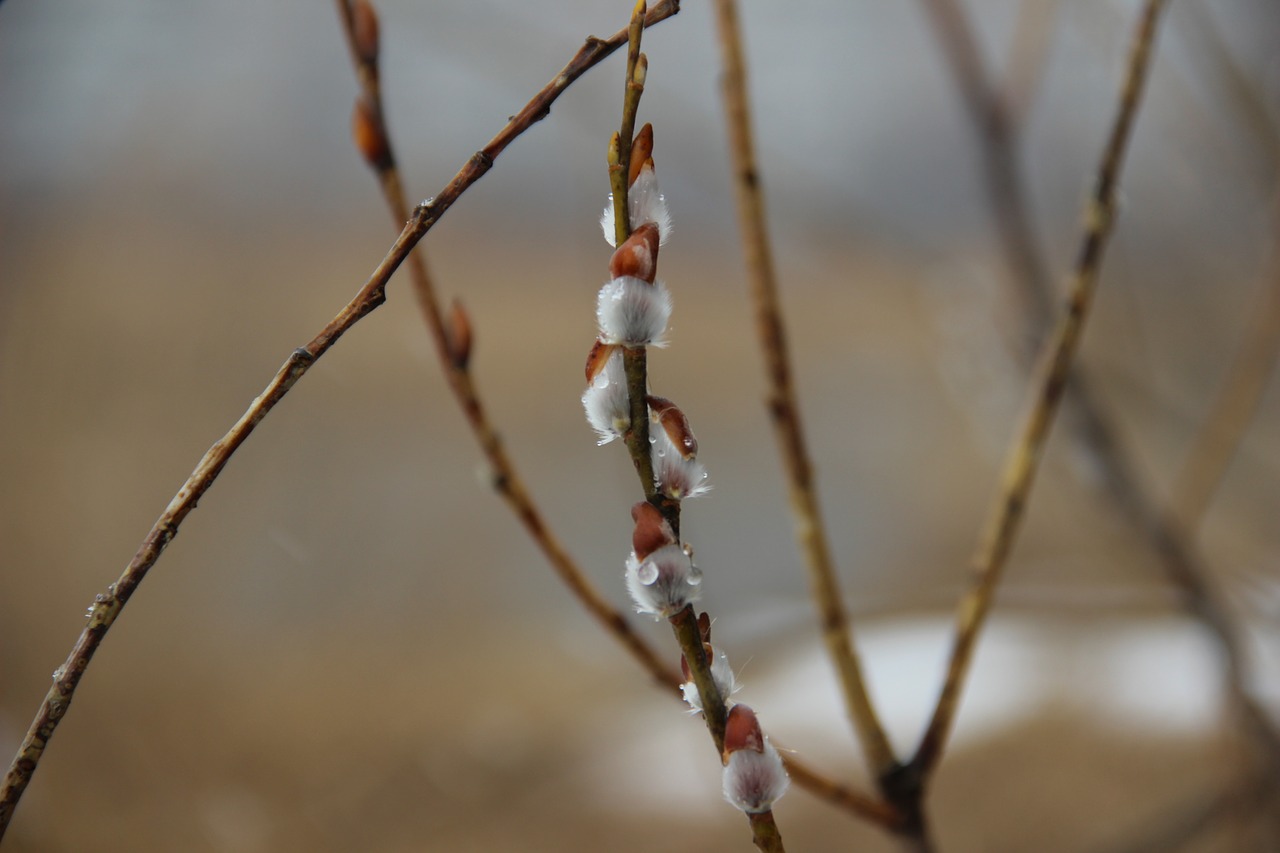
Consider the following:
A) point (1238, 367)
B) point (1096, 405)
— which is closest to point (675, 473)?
point (1096, 405)

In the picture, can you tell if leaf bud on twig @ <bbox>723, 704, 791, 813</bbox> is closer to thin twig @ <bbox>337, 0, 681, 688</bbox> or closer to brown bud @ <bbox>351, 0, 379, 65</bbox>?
thin twig @ <bbox>337, 0, 681, 688</bbox>

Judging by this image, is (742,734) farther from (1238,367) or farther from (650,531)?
(1238,367)

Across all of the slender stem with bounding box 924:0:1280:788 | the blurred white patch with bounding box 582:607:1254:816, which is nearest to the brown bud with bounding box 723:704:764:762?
the slender stem with bounding box 924:0:1280:788

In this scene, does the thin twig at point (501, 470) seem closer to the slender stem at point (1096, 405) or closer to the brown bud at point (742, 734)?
the brown bud at point (742, 734)

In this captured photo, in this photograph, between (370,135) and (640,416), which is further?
(370,135)

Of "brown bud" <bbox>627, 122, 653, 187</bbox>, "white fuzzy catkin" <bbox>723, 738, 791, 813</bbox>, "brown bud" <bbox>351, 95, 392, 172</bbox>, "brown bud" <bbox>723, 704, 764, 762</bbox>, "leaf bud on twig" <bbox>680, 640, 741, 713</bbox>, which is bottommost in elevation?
"white fuzzy catkin" <bbox>723, 738, 791, 813</bbox>

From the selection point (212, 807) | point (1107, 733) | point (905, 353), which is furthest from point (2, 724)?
point (905, 353)
